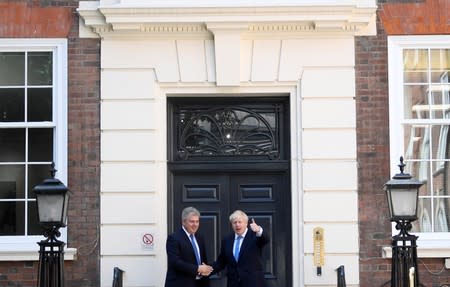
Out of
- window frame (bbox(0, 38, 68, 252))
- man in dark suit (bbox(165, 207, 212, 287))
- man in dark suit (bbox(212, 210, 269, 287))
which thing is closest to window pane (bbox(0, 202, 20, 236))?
window frame (bbox(0, 38, 68, 252))

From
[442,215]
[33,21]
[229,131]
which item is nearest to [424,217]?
[442,215]

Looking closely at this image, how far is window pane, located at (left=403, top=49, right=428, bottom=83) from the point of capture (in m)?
11.4

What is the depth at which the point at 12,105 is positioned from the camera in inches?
449

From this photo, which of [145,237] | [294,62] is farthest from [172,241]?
[294,62]

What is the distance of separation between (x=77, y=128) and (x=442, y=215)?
453 centimetres

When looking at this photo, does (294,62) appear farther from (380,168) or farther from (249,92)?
(380,168)

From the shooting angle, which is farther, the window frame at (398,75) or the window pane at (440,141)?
the window pane at (440,141)

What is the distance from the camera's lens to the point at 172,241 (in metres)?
9.95

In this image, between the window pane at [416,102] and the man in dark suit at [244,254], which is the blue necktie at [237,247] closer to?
the man in dark suit at [244,254]

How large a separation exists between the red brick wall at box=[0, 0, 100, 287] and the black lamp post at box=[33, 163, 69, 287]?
168cm

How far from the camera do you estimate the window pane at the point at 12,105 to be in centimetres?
1138

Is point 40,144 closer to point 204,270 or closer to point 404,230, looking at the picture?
point 204,270

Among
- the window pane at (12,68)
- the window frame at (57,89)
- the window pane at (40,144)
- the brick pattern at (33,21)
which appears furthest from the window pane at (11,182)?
the brick pattern at (33,21)

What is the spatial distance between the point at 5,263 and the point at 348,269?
159 inches
